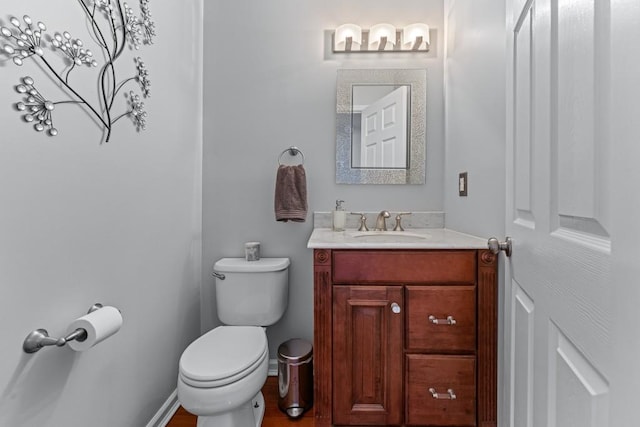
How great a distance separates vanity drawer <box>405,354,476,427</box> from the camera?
3.94 ft

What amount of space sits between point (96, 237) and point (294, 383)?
1.10 meters

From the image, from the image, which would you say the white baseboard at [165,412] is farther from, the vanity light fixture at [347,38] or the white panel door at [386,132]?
the vanity light fixture at [347,38]

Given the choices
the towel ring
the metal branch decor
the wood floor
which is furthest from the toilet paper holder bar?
the towel ring

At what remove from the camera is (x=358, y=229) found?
1812 millimetres

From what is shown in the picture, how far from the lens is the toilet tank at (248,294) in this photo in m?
1.62

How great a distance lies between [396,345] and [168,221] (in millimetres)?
1187

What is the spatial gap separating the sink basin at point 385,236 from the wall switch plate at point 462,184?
278mm

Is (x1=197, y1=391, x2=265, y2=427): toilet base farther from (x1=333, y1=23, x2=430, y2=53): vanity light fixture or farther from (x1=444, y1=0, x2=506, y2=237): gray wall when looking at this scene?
(x1=333, y1=23, x2=430, y2=53): vanity light fixture

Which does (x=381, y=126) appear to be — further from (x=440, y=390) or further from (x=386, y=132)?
(x=440, y=390)

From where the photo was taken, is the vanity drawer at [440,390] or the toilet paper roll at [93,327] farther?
the vanity drawer at [440,390]

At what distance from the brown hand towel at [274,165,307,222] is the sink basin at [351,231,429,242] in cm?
34

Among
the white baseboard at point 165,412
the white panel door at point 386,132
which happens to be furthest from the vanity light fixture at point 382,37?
the white baseboard at point 165,412

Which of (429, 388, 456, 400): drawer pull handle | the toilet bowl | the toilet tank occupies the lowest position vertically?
(429, 388, 456, 400): drawer pull handle

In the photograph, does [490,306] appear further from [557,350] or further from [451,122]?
[451,122]
